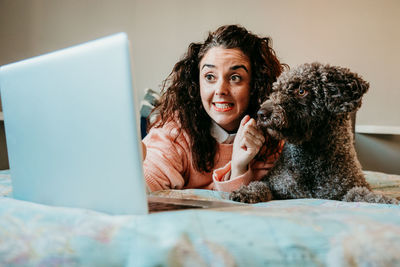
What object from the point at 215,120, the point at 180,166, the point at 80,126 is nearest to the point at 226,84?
the point at 215,120

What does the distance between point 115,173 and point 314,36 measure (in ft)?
8.43

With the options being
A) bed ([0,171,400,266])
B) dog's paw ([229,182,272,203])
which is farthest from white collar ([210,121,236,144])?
bed ([0,171,400,266])

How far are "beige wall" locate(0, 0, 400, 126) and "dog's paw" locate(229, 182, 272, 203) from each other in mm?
1835

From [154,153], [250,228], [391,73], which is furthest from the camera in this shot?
[391,73]

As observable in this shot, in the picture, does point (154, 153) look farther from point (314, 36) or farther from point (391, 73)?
point (391, 73)

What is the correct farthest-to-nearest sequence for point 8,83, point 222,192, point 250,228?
point 222,192 < point 8,83 < point 250,228

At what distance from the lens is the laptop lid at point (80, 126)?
0.47 m

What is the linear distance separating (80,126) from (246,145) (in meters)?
0.67

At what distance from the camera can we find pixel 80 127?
51 cm

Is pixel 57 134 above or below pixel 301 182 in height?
above

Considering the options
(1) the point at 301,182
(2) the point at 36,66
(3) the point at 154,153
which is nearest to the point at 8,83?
(2) the point at 36,66

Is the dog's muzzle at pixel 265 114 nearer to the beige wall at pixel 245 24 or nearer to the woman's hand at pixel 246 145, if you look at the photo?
the woman's hand at pixel 246 145

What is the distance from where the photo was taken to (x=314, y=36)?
2619 mm

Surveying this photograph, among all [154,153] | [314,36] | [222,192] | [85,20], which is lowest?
[222,192]
